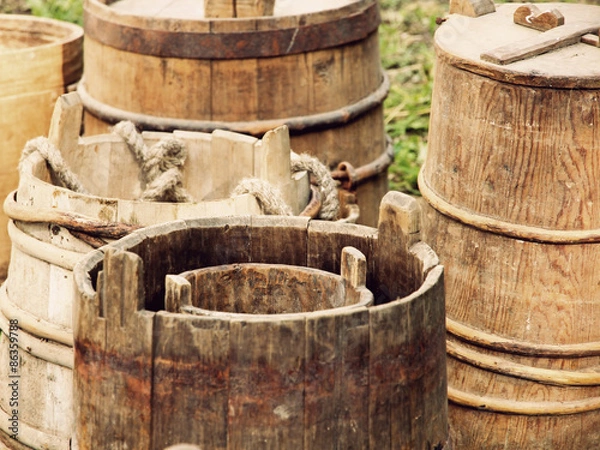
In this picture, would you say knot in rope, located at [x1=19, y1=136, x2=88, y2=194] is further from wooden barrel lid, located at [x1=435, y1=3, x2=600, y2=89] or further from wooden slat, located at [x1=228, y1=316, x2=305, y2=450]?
wooden slat, located at [x1=228, y1=316, x2=305, y2=450]

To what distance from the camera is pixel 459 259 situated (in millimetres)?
3348

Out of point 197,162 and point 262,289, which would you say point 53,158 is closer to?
point 197,162

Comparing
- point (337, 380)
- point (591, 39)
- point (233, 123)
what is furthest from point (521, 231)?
point (233, 123)

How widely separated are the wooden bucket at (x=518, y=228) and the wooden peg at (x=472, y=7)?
12 cm

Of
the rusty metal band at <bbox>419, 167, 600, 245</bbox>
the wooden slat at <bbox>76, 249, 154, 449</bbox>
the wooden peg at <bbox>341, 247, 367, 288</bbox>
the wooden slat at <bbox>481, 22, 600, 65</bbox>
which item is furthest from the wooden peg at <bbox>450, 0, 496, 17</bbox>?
the wooden slat at <bbox>76, 249, 154, 449</bbox>

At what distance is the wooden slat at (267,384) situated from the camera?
2.23 m

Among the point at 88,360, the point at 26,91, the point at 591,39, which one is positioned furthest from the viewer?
the point at 26,91

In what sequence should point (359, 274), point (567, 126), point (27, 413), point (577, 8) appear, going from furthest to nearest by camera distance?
point (577, 8) → point (27, 413) → point (567, 126) → point (359, 274)

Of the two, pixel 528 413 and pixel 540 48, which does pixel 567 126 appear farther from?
pixel 528 413

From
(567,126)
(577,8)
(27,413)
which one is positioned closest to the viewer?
(567,126)

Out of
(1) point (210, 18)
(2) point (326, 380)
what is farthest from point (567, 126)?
(1) point (210, 18)

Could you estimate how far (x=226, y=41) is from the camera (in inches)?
157

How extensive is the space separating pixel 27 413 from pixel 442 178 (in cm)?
139

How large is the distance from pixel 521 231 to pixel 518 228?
0.01 metres
